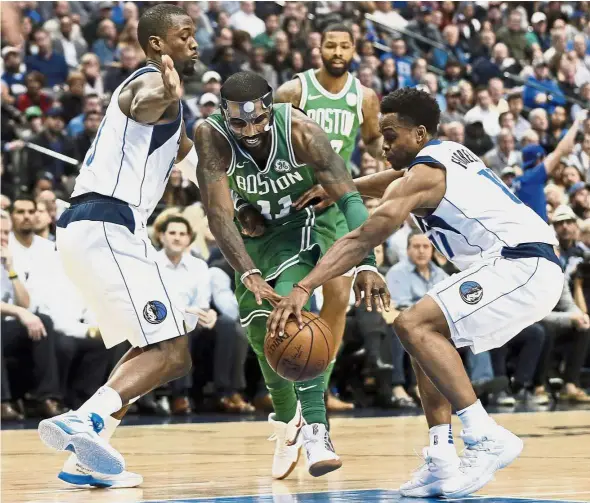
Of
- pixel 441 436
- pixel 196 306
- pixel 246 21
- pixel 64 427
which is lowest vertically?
pixel 196 306

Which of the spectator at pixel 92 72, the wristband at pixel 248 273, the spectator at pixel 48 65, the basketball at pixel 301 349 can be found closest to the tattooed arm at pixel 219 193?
the wristband at pixel 248 273

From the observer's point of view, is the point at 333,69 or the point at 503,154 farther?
the point at 503,154

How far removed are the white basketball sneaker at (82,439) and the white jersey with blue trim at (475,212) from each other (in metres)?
1.71

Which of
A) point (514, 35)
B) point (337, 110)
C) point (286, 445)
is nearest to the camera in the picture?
point (286, 445)

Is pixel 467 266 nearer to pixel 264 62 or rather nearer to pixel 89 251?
pixel 89 251

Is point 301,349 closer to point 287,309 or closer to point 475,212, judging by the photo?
point 287,309

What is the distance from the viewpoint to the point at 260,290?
5.57 meters

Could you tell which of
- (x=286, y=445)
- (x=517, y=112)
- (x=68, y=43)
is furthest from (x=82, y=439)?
(x=517, y=112)

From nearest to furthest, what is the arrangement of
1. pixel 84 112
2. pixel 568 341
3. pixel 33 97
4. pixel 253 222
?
pixel 253 222 → pixel 568 341 → pixel 84 112 → pixel 33 97

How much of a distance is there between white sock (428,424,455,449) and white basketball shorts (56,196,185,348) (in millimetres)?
1275

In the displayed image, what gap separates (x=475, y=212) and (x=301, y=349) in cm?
94

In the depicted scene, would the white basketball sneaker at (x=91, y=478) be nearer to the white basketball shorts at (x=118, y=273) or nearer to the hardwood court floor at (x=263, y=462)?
the hardwood court floor at (x=263, y=462)

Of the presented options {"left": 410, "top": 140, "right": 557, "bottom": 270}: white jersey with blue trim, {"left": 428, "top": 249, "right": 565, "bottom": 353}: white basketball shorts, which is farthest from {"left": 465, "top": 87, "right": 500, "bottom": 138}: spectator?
{"left": 428, "top": 249, "right": 565, "bottom": 353}: white basketball shorts

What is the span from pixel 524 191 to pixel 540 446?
496 centimetres
